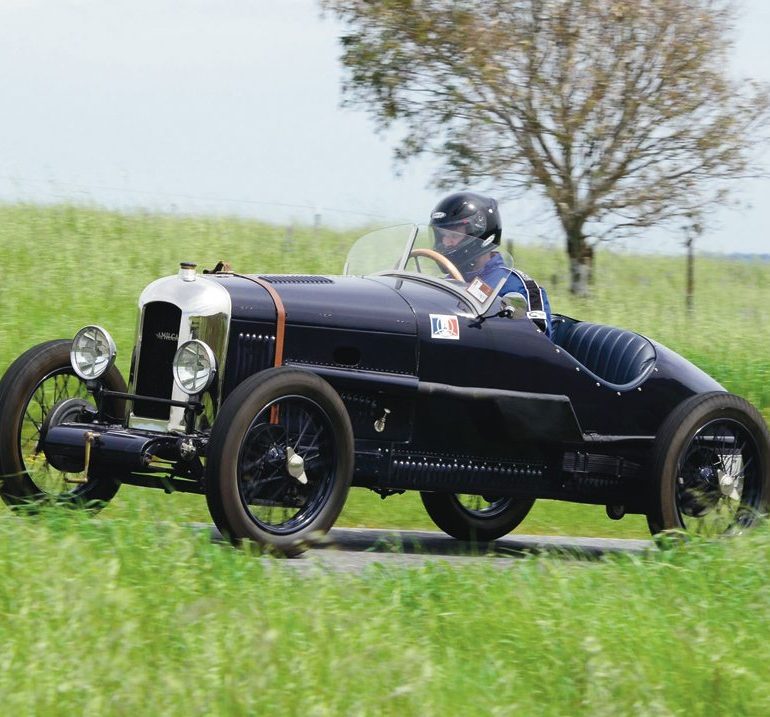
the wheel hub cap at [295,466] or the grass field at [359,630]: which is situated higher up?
the wheel hub cap at [295,466]

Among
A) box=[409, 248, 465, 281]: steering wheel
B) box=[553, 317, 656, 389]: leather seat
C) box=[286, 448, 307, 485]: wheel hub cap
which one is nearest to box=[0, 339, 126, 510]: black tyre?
box=[286, 448, 307, 485]: wheel hub cap

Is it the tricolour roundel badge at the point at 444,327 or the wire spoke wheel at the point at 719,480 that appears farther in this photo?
the wire spoke wheel at the point at 719,480

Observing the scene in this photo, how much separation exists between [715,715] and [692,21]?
749 inches

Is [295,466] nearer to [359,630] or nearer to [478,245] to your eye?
[359,630]

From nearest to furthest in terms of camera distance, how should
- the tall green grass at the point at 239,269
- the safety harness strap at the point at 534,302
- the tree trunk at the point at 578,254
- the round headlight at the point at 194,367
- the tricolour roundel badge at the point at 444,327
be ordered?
the round headlight at the point at 194,367, the tricolour roundel badge at the point at 444,327, the safety harness strap at the point at 534,302, the tall green grass at the point at 239,269, the tree trunk at the point at 578,254

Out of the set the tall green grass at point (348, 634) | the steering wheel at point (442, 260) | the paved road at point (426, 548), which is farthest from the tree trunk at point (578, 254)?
the tall green grass at point (348, 634)

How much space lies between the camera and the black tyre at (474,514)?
895 centimetres

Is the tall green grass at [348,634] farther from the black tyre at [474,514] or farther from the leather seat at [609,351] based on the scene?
the black tyre at [474,514]

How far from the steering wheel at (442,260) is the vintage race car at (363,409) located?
0.04 feet

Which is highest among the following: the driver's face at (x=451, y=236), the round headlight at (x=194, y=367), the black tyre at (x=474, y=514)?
the driver's face at (x=451, y=236)

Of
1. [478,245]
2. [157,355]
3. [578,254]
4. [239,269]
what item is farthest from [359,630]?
[578,254]

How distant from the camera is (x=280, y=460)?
6.79m

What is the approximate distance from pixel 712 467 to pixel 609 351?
3.17 feet

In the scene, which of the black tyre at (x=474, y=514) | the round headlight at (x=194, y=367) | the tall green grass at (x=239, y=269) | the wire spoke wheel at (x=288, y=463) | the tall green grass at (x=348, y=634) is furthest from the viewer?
the tall green grass at (x=239, y=269)
